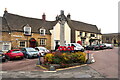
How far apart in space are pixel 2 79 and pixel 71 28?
28.6 meters

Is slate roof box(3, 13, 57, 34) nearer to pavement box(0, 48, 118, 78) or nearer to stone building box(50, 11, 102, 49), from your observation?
stone building box(50, 11, 102, 49)

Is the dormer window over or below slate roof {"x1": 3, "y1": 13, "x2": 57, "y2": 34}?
below

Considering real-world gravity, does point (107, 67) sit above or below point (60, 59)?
below

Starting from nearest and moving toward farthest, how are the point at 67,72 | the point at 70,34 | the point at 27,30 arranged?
1. the point at 67,72
2. the point at 27,30
3. the point at 70,34

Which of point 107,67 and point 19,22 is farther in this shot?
point 19,22

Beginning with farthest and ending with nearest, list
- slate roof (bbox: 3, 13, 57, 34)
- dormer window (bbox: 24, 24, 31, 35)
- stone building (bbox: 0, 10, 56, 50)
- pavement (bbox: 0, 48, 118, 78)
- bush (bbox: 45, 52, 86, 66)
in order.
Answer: dormer window (bbox: 24, 24, 31, 35) < slate roof (bbox: 3, 13, 57, 34) < stone building (bbox: 0, 10, 56, 50) < bush (bbox: 45, 52, 86, 66) < pavement (bbox: 0, 48, 118, 78)

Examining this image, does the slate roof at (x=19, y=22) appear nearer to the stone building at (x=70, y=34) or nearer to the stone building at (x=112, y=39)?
the stone building at (x=70, y=34)

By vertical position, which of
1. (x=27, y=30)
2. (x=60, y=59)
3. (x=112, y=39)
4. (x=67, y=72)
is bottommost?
(x=67, y=72)

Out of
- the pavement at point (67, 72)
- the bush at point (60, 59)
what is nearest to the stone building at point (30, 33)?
the bush at point (60, 59)

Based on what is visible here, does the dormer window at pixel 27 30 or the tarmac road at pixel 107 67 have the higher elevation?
the dormer window at pixel 27 30

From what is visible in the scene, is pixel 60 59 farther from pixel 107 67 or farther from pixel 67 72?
pixel 107 67

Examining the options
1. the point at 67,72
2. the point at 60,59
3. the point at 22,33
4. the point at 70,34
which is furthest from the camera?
the point at 70,34

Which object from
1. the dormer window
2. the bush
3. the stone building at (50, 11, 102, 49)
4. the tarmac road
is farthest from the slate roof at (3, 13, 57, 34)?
the tarmac road

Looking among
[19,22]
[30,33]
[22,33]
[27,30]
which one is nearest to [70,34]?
[30,33]
